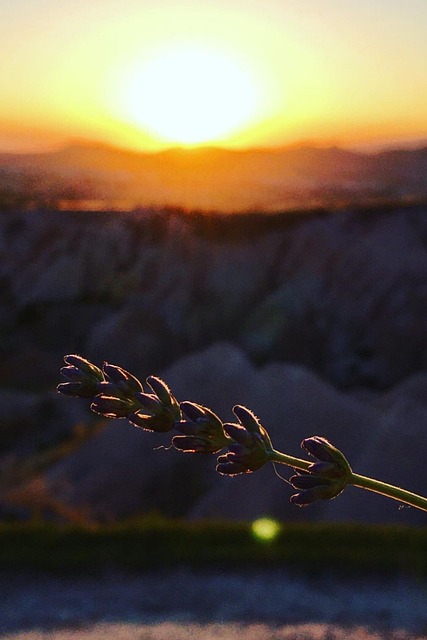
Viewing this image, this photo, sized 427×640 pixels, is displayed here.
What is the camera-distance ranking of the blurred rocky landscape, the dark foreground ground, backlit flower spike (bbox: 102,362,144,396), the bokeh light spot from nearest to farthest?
backlit flower spike (bbox: 102,362,144,396), the dark foreground ground, the bokeh light spot, the blurred rocky landscape

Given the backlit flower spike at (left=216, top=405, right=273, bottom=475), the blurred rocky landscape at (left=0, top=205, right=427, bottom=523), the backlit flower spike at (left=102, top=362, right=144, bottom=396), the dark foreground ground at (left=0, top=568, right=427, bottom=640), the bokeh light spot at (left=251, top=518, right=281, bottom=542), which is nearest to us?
the backlit flower spike at (left=216, top=405, right=273, bottom=475)

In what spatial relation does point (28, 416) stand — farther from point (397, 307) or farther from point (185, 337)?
point (397, 307)

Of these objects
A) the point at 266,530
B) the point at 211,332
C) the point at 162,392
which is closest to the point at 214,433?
the point at 162,392

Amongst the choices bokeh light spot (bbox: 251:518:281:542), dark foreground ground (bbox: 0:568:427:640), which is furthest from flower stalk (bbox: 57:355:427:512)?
bokeh light spot (bbox: 251:518:281:542)

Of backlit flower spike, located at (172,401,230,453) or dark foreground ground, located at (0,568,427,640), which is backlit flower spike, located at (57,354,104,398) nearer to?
backlit flower spike, located at (172,401,230,453)

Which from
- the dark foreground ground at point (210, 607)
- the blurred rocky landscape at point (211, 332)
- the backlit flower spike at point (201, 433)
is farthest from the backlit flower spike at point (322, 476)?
the blurred rocky landscape at point (211, 332)

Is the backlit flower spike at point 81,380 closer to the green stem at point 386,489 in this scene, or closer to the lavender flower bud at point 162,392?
the lavender flower bud at point 162,392

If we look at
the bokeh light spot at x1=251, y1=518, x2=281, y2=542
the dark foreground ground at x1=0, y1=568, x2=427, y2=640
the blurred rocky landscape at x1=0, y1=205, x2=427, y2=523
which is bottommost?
the dark foreground ground at x1=0, y1=568, x2=427, y2=640
